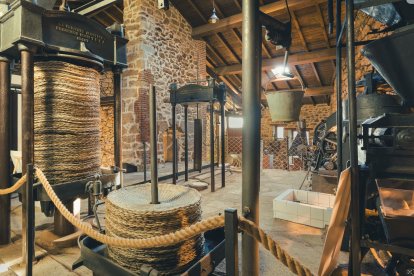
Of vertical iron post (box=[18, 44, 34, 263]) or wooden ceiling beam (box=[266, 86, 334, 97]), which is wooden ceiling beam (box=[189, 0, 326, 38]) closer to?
wooden ceiling beam (box=[266, 86, 334, 97])

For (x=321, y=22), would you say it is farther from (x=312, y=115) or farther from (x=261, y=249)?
(x=261, y=249)

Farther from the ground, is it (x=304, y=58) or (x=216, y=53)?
(x=216, y=53)

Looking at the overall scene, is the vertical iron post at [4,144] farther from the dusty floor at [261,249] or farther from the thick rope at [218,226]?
the thick rope at [218,226]

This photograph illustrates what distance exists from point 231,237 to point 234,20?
8.48 meters

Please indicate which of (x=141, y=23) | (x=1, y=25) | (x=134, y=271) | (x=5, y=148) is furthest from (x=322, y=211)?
(x=141, y=23)

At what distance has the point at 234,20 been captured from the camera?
27.3 ft

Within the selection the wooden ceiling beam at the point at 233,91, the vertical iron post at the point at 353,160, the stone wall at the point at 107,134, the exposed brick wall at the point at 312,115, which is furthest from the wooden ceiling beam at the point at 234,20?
the exposed brick wall at the point at 312,115

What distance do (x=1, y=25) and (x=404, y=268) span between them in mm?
3922

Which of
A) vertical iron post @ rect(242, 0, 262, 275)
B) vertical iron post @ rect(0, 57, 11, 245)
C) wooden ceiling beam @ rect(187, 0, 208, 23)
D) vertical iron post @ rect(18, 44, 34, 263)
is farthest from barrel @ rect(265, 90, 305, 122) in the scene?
wooden ceiling beam @ rect(187, 0, 208, 23)

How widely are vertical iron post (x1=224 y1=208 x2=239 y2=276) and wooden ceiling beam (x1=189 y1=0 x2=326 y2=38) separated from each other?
742 cm

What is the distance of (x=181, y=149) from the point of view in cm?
885

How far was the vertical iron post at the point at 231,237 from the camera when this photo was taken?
116 cm

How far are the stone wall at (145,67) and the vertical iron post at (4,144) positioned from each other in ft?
14.4

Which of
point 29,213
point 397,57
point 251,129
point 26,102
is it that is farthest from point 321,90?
point 29,213
